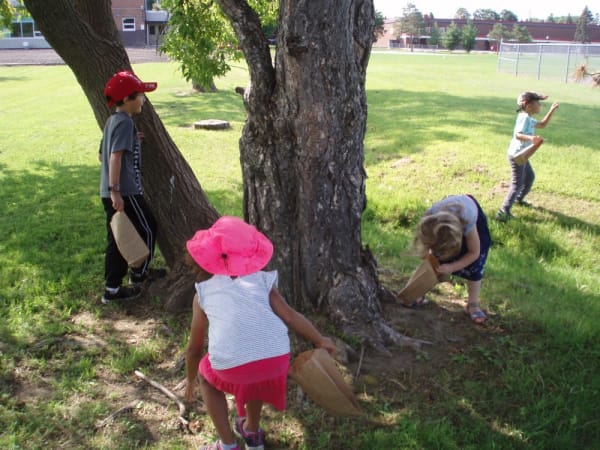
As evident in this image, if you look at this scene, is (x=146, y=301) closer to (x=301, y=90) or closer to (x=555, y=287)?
(x=301, y=90)

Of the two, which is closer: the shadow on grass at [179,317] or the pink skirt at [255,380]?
the pink skirt at [255,380]

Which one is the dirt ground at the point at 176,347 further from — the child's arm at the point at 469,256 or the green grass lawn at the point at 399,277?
the child's arm at the point at 469,256

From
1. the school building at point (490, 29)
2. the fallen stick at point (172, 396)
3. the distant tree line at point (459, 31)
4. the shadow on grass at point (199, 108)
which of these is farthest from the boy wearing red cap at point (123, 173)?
the school building at point (490, 29)

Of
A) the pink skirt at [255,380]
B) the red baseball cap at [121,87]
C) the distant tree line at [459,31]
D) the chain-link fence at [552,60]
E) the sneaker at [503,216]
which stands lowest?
the sneaker at [503,216]

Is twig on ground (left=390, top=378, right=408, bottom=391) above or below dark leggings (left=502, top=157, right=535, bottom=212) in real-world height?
below

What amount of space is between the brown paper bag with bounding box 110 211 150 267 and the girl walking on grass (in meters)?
1.69

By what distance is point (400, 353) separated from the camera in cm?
383

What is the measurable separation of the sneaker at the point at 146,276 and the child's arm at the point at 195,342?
204cm

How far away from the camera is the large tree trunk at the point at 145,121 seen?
4.56m

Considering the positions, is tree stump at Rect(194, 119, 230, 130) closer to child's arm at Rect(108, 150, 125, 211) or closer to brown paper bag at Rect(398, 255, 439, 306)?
child's arm at Rect(108, 150, 125, 211)

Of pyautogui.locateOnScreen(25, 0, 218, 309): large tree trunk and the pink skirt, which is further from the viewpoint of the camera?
pyautogui.locateOnScreen(25, 0, 218, 309): large tree trunk

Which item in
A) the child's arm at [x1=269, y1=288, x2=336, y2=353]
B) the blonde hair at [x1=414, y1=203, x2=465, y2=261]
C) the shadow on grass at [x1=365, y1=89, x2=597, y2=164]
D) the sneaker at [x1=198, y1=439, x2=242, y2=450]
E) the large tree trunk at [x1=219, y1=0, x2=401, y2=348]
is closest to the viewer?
the child's arm at [x1=269, y1=288, x2=336, y2=353]

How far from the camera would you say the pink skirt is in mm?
2639

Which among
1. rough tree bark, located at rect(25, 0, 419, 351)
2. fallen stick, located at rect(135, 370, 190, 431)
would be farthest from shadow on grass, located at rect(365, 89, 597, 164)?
fallen stick, located at rect(135, 370, 190, 431)
